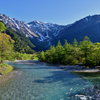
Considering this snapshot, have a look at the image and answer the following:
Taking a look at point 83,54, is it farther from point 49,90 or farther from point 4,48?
point 49,90

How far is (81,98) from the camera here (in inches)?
477

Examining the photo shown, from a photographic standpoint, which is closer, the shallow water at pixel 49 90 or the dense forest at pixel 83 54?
the shallow water at pixel 49 90

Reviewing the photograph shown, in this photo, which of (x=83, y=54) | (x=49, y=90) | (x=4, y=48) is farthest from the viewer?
(x=83, y=54)

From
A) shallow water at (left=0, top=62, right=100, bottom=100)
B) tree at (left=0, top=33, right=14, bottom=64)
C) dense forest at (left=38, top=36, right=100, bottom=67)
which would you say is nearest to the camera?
shallow water at (left=0, top=62, right=100, bottom=100)

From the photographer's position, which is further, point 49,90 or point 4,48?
point 4,48

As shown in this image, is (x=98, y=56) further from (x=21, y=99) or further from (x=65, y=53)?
(x=21, y=99)

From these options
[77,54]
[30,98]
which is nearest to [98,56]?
[77,54]

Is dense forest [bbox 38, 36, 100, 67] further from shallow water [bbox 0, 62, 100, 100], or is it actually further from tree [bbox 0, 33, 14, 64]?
tree [bbox 0, 33, 14, 64]

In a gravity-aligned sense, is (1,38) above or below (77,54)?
above

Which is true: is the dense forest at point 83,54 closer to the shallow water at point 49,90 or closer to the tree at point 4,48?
the shallow water at point 49,90

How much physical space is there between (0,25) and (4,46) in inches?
280

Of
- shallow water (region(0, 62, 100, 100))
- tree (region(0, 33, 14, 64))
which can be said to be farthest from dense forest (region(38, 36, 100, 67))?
tree (region(0, 33, 14, 64))

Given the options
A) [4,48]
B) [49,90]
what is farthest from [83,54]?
[49,90]

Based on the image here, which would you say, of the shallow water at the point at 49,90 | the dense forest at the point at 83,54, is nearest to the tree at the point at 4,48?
the shallow water at the point at 49,90
